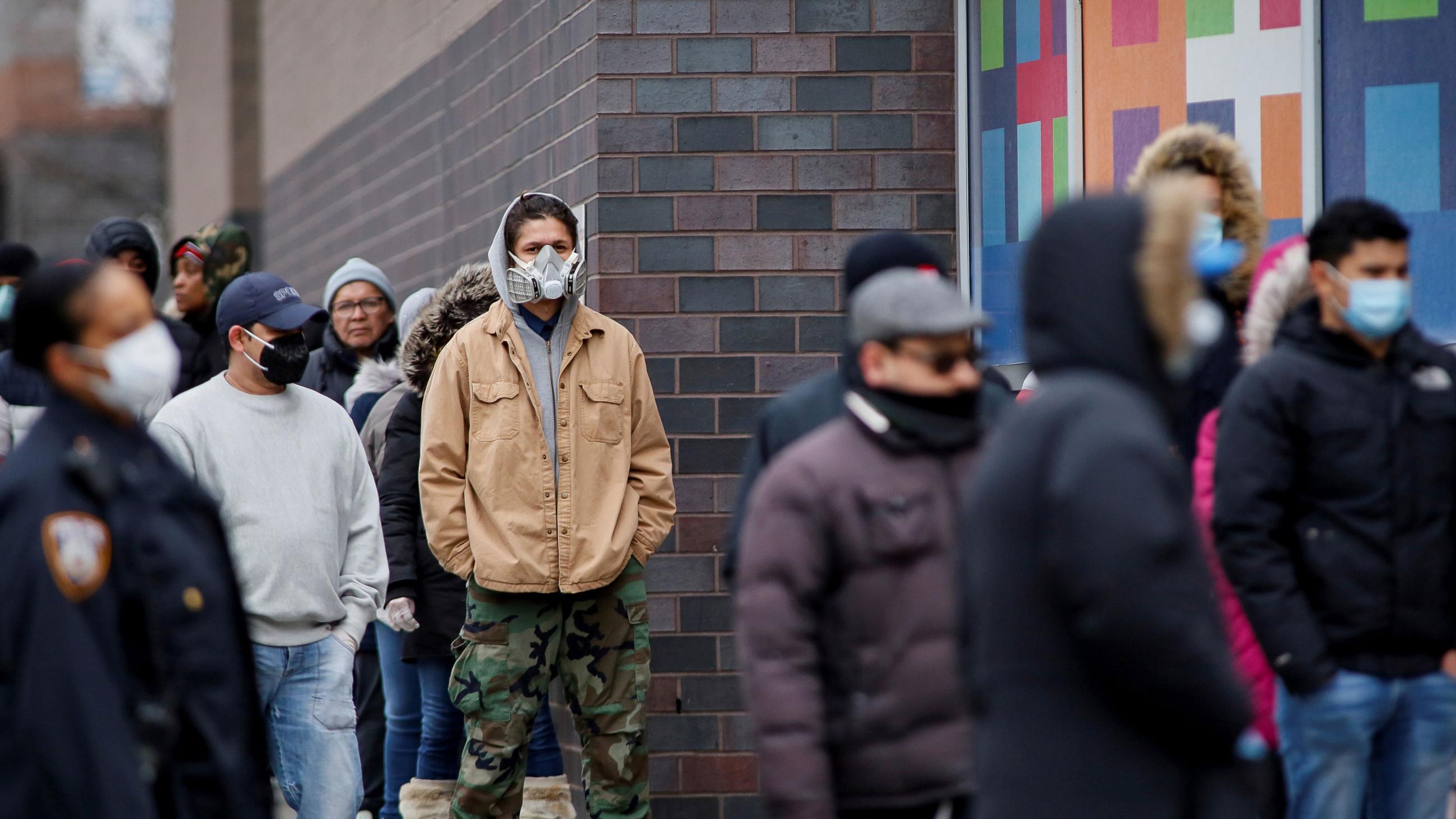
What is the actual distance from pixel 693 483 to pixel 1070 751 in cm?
484

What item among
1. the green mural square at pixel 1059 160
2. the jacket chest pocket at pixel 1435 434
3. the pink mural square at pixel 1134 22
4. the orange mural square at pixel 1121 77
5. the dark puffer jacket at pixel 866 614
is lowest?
the dark puffer jacket at pixel 866 614

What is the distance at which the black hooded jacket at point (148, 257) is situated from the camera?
838 centimetres

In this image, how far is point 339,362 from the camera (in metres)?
8.59

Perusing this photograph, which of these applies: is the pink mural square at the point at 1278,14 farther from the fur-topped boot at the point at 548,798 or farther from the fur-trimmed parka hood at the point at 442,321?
the fur-topped boot at the point at 548,798

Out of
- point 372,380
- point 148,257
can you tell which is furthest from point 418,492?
point 148,257

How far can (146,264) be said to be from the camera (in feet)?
28.2

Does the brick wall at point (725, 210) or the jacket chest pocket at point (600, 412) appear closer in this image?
the jacket chest pocket at point (600, 412)

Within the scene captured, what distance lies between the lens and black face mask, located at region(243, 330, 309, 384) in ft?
19.8

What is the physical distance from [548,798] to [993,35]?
3.68m

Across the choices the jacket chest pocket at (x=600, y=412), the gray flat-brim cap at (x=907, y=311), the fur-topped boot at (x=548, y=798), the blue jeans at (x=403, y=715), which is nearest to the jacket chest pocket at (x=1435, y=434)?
the gray flat-brim cap at (x=907, y=311)

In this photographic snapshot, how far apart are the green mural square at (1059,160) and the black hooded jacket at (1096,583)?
14.6ft

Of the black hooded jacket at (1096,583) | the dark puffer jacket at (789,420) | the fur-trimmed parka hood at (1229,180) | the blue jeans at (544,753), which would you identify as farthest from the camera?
the blue jeans at (544,753)

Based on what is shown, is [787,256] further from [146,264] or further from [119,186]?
[119,186]

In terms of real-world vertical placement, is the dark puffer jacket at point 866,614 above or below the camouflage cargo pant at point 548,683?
above
